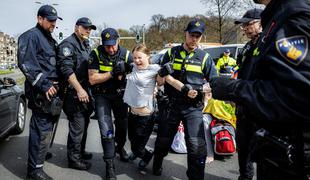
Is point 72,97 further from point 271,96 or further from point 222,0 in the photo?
point 222,0

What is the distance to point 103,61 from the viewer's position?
3.61 m

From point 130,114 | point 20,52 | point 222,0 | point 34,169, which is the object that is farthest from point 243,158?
point 222,0

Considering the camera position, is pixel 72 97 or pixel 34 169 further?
pixel 72 97

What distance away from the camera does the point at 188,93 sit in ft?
10.0

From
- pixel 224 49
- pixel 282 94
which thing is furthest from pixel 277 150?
pixel 224 49

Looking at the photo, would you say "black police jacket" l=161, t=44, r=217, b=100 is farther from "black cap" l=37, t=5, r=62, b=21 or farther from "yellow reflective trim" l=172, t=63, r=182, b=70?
"black cap" l=37, t=5, r=62, b=21

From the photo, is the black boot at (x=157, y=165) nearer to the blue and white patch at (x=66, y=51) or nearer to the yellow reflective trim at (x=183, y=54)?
the yellow reflective trim at (x=183, y=54)

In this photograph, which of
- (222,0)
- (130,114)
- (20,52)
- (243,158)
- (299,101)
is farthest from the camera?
(222,0)

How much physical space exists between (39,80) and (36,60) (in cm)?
25

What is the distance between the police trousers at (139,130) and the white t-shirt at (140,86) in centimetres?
24

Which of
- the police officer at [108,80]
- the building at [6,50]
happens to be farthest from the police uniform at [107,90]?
the building at [6,50]

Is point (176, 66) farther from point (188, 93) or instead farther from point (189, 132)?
point (189, 132)

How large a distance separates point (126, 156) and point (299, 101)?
3.29 metres

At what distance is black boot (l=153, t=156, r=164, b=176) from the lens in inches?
143
